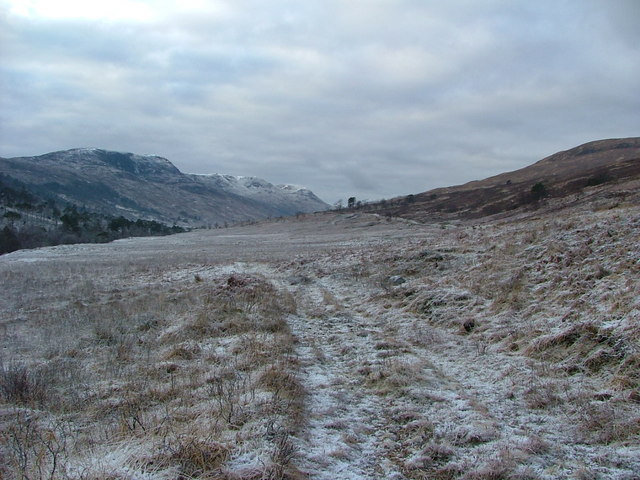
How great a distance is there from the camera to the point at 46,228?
137 meters

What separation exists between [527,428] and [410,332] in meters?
6.11

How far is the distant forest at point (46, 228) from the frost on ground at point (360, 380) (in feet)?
311

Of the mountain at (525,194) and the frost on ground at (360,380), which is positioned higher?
the mountain at (525,194)

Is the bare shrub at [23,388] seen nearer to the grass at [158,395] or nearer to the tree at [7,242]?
the grass at [158,395]

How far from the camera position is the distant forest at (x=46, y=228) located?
96.5 m

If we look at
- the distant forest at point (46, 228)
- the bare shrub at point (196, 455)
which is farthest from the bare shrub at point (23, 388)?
the distant forest at point (46, 228)

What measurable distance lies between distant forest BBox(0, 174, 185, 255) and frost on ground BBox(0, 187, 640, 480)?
94865 millimetres

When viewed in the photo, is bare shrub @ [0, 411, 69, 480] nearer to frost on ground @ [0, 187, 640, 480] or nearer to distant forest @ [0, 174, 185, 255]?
frost on ground @ [0, 187, 640, 480]

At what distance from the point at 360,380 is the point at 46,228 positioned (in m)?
157

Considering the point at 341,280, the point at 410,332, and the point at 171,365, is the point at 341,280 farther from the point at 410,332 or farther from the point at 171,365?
the point at 171,365

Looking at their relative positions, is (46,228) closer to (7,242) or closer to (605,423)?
(7,242)

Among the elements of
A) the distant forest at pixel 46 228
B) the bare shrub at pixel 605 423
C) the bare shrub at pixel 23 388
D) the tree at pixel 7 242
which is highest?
the distant forest at pixel 46 228

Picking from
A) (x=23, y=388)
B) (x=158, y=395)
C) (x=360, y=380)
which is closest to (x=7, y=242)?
(x=23, y=388)

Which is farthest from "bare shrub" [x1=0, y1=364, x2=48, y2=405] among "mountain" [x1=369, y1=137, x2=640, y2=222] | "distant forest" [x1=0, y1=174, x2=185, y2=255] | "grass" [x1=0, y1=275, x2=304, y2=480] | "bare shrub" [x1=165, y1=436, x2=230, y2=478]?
"distant forest" [x1=0, y1=174, x2=185, y2=255]
